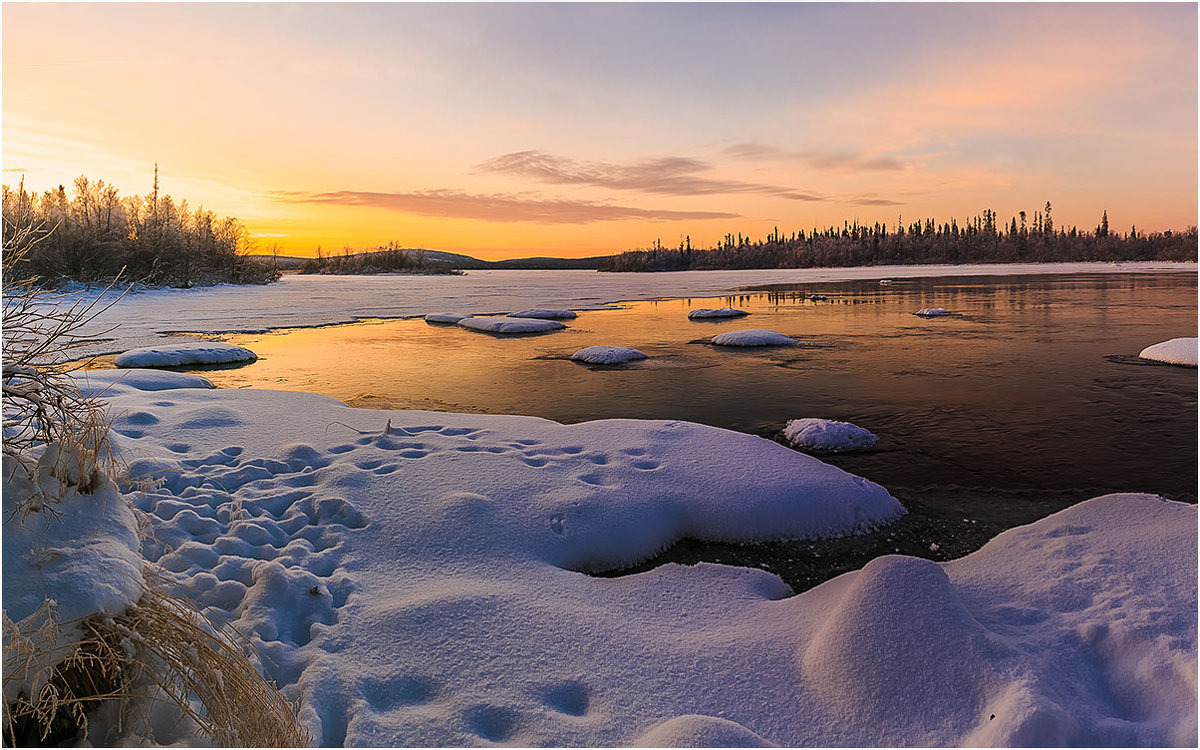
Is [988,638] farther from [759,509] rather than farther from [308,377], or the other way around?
[308,377]

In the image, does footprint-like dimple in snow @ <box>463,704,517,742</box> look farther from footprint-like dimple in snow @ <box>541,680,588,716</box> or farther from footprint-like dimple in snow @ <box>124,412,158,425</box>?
footprint-like dimple in snow @ <box>124,412,158,425</box>

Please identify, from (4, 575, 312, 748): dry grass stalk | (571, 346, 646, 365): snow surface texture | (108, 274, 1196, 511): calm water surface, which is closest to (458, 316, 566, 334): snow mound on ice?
(108, 274, 1196, 511): calm water surface

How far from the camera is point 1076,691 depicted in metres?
3.02

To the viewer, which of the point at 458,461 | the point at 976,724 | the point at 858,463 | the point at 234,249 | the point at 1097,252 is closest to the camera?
the point at 976,724

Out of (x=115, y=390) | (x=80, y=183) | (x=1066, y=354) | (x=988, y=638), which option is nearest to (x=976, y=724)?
(x=988, y=638)

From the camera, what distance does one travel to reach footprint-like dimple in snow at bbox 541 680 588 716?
10.1 feet

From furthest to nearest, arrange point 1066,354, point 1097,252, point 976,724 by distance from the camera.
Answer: point 1097,252, point 1066,354, point 976,724

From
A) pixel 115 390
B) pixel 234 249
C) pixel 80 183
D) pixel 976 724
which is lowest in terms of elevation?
pixel 976 724

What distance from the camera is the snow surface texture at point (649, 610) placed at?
9.65ft

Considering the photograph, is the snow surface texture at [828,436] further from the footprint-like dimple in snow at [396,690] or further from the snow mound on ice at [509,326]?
the snow mound on ice at [509,326]

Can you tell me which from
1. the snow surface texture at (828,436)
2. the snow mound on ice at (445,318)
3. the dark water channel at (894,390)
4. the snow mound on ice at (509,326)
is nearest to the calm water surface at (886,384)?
the dark water channel at (894,390)

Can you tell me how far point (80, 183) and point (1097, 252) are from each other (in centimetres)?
12689

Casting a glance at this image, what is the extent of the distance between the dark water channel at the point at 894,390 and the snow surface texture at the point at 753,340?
496 millimetres

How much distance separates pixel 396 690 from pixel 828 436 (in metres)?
5.95
